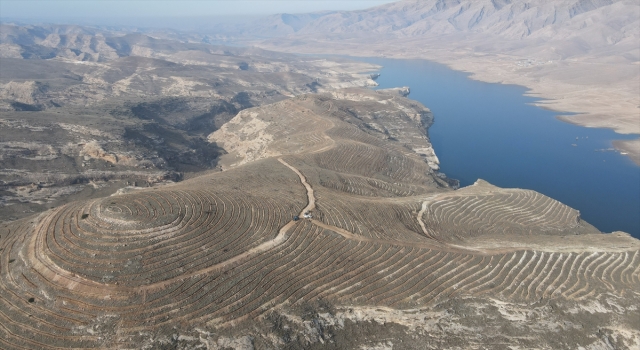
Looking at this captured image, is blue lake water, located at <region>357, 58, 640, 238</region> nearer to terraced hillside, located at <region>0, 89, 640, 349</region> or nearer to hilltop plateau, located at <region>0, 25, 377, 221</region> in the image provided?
terraced hillside, located at <region>0, 89, 640, 349</region>

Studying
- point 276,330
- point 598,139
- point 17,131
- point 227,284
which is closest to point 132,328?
point 227,284

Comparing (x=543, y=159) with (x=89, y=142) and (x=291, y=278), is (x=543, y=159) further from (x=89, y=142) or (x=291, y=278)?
(x=89, y=142)

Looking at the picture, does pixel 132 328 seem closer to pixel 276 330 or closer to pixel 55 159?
pixel 276 330

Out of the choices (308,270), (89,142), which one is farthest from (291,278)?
(89,142)

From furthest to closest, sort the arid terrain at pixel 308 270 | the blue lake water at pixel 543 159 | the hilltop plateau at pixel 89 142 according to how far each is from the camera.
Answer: the blue lake water at pixel 543 159
the hilltop plateau at pixel 89 142
the arid terrain at pixel 308 270

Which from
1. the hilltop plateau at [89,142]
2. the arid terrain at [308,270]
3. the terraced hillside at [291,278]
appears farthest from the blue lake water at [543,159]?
the hilltop plateau at [89,142]

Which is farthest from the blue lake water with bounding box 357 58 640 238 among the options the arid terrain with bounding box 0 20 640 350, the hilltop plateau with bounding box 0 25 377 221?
the hilltop plateau with bounding box 0 25 377 221

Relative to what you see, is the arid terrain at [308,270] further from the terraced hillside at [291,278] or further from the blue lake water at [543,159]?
the blue lake water at [543,159]
